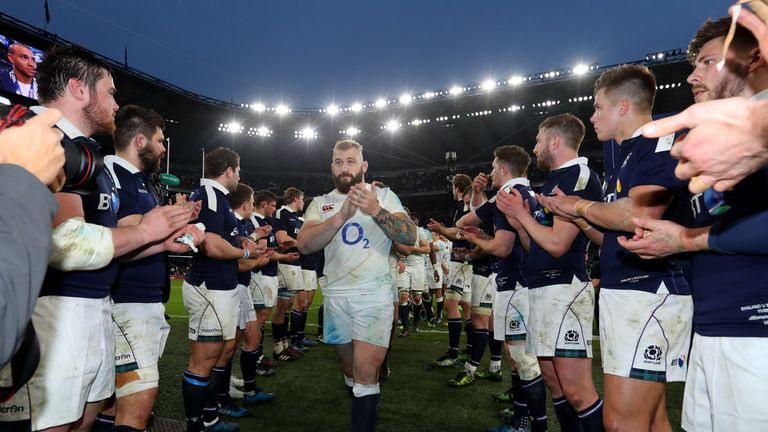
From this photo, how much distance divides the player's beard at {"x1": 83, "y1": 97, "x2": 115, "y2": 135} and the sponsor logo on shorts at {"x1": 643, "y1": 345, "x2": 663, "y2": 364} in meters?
3.69

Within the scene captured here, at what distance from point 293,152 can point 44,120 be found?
3783 centimetres

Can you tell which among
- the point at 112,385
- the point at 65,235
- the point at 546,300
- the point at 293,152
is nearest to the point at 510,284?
the point at 546,300

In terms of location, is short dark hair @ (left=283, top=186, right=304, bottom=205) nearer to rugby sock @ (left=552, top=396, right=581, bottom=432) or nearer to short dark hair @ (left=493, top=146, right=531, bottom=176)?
short dark hair @ (left=493, top=146, right=531, bottom=176)

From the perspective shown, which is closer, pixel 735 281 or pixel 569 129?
pixel 735 281

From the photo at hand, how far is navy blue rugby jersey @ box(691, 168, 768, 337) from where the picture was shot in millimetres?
1733

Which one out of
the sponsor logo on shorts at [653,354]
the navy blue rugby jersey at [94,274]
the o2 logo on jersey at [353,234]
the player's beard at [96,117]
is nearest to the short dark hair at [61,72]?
the player's beard at [96,117]

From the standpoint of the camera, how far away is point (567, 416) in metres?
3.75

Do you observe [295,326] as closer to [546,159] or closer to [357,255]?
[357,255]

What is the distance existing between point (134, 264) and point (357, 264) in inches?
71.1

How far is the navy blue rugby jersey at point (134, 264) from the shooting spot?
10.9ft

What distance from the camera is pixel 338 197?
4.24 meters

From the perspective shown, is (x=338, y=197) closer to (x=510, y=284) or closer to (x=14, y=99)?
(x=510, y=284)

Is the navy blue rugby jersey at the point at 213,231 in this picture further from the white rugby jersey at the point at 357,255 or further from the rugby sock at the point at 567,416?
the rugby sock at the point at 567,416

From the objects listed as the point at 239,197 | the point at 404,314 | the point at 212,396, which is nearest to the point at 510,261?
the point at 212,396
